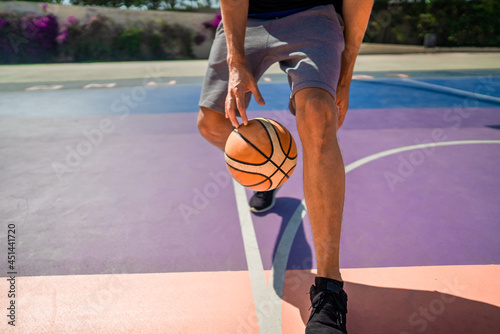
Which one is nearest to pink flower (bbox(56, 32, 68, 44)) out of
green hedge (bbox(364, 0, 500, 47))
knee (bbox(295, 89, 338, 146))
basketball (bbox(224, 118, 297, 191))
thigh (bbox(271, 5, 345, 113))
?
green hedge (bbox(364, 0, 500, 47))

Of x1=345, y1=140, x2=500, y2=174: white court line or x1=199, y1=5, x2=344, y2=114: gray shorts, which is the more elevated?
x1=199, y1=5, x2=344, y2=114: gray shorts

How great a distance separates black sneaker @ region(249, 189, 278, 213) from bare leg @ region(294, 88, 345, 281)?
1027 millimetres

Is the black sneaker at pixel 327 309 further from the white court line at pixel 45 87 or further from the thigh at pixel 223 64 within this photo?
the white court line at pixel 45 87

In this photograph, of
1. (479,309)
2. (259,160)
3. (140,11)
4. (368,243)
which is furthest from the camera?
(140,11)

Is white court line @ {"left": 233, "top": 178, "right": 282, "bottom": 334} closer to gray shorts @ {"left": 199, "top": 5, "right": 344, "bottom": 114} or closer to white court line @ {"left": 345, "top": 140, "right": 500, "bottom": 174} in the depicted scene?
gray shorts @ {"left": 199, "top": 5, "right": 344, "bottom": 114}

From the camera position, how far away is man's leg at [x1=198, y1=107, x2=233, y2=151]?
242 centimetres

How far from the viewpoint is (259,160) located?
2037 mm

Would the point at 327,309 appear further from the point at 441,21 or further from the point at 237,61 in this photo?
the point at 441,21

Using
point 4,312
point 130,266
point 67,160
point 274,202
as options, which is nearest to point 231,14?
point 274,202

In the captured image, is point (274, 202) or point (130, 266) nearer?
point (130, 266)

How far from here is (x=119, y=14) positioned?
1958 cm

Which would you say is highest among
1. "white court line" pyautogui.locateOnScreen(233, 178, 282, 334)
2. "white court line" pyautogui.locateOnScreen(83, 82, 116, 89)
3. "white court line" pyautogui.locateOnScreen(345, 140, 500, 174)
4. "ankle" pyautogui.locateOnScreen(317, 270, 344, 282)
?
"ankle" pyautogui.locateOnScreen(317, 270, 344, 282)

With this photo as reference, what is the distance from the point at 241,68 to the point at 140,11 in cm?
2046

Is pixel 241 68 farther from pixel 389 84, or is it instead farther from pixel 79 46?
pixel 79 46
